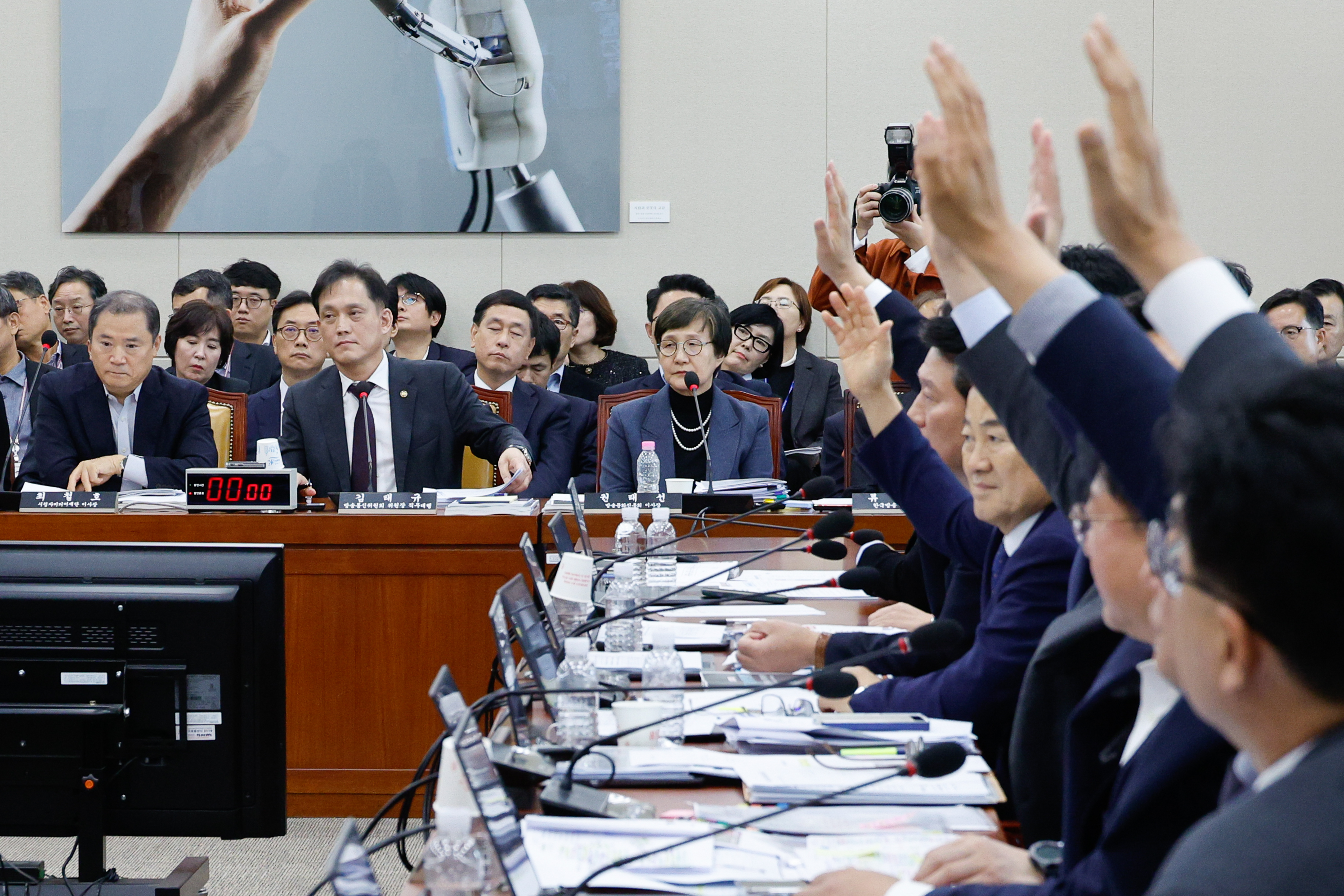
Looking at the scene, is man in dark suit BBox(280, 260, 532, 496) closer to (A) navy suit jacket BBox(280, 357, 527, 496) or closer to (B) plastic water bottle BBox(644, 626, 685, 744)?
(A) navy suit jacket BBox(280, 357, 527, 496)

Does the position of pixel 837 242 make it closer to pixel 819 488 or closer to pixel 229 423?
pixel 819 488

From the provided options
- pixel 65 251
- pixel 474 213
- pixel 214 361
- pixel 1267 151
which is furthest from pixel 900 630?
pixel 65 251

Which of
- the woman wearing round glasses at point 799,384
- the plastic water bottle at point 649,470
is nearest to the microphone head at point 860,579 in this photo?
the plastic water bottle at point 649,470

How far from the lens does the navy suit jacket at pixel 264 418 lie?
487cm

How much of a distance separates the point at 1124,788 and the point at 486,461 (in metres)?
3.31

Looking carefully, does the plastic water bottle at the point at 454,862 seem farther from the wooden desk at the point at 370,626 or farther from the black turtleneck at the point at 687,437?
the black turtleneck at the point at 687,437

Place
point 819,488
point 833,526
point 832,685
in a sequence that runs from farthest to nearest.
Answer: point 819,488 < point 833,526 < point 832,685

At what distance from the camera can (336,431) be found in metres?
A: 4.02

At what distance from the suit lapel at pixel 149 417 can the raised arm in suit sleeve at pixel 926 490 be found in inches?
102

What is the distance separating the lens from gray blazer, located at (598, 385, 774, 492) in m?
4.15

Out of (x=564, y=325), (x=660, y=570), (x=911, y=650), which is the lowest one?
(x=660, y=570)

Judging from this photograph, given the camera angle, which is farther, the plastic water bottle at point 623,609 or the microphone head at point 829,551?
the microphone head at point 829,551

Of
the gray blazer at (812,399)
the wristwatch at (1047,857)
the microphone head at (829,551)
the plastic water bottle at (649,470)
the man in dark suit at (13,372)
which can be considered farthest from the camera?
the gray blazer at (812,399)

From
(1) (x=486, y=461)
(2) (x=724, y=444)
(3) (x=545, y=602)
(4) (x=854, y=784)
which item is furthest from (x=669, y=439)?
(4) (x=854, y=784)
